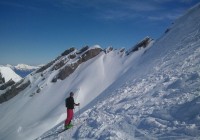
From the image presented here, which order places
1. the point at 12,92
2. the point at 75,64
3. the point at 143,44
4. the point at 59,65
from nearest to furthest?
the point at 143,44
the point at 75,64
the point at 59,65
the point at 12,92

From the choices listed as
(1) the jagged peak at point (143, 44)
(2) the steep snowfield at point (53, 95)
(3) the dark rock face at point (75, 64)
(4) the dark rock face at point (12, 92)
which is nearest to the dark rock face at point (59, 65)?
(2) the steep snowfield at point (53, 95)

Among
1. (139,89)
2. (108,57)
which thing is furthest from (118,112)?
(108,57)

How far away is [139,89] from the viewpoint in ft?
Result: 62.4

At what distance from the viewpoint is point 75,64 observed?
206 ft

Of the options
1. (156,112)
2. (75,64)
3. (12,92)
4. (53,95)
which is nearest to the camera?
(156,112)

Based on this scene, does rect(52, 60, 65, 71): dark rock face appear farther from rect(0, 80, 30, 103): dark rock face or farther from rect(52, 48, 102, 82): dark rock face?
rect(0, 80, 30, 103): dark rock face

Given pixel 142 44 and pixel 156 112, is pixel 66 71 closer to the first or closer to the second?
pixel 142 44

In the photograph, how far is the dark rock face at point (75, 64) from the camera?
204ft

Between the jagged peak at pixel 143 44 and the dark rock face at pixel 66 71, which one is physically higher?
the dark rock face at pixel 66 71

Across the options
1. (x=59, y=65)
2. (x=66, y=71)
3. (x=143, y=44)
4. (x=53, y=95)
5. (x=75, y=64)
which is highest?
(x=59, y=65)

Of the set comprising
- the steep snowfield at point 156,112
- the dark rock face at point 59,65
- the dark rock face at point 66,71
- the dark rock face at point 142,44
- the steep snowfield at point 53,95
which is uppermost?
the dark rock face at point 59,65

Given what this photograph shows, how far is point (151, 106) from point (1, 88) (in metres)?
73.7

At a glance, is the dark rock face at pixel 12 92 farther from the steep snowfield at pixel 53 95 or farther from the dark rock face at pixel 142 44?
the dark rock face at pixel 142 44

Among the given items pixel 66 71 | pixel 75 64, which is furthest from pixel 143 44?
pixel 66 71
